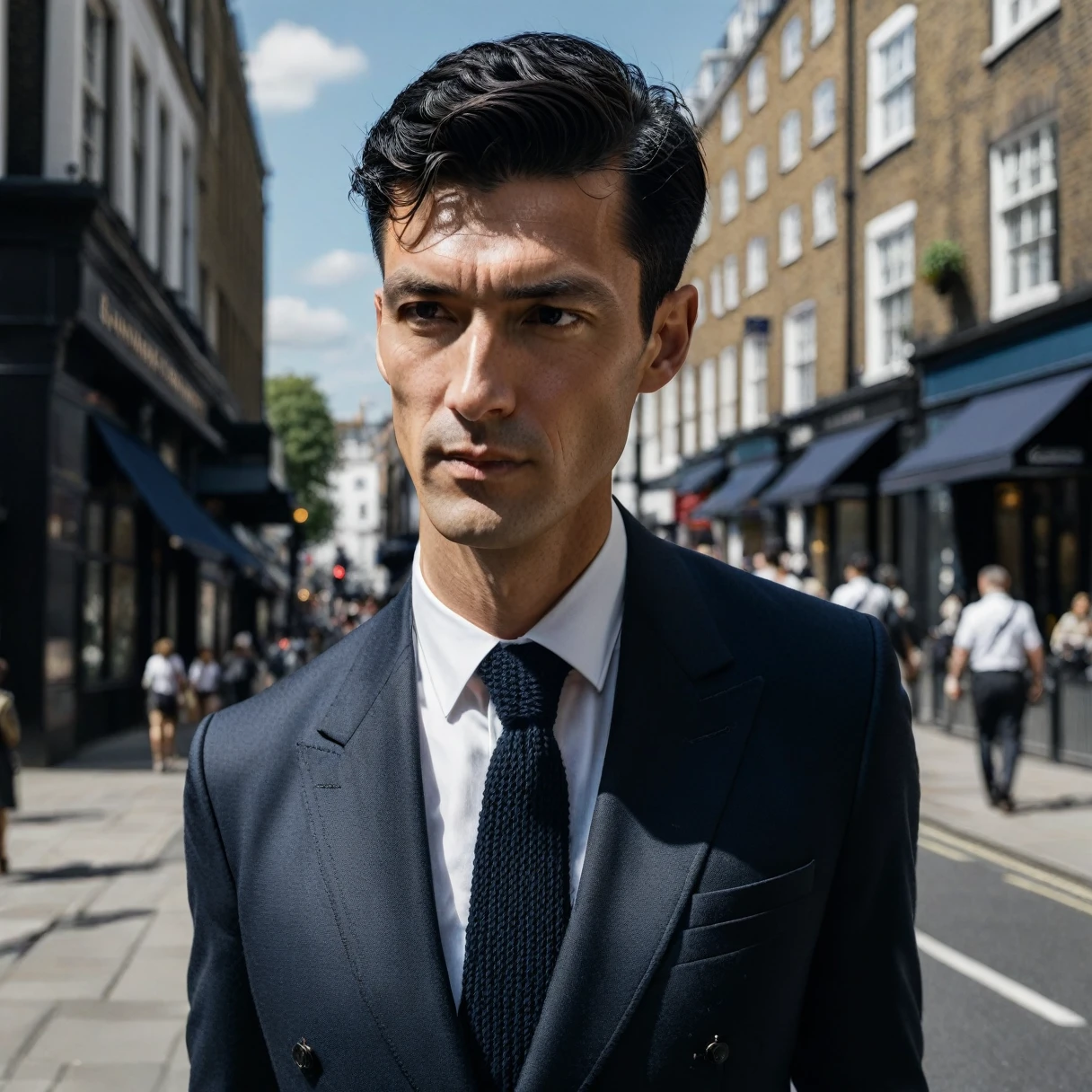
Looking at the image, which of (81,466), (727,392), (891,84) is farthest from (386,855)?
(727,392)

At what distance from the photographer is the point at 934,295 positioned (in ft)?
67.2

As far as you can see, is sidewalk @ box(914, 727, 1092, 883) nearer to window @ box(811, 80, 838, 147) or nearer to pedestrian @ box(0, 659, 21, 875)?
pedestrian @ box(0, 659, 21, 875)

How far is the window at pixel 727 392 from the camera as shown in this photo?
1302 inches

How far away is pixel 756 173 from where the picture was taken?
1238 inches

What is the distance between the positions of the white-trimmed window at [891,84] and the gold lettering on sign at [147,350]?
12.1 meters

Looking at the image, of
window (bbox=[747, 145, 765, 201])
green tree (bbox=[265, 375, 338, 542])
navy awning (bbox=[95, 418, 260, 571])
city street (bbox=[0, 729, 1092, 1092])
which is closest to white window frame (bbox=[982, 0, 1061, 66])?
city street (bbox=[0, 729, 1092, 1092])

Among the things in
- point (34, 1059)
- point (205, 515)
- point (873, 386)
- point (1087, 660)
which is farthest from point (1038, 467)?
point (34, 1059)

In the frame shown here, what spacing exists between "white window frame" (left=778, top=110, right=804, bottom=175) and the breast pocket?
1100 inches

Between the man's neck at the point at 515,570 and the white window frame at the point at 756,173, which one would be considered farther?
the white window frame at the point at 756,173

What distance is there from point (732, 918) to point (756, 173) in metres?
31.6

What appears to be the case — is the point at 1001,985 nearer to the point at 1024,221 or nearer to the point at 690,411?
the point at 1024,221

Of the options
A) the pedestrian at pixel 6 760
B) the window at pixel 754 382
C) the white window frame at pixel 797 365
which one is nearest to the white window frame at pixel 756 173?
the window at pixel 754 382

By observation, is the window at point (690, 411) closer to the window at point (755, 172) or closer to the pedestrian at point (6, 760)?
the window at point (755, 172)

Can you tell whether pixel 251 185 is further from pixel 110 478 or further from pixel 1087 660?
pixel 1087 660
